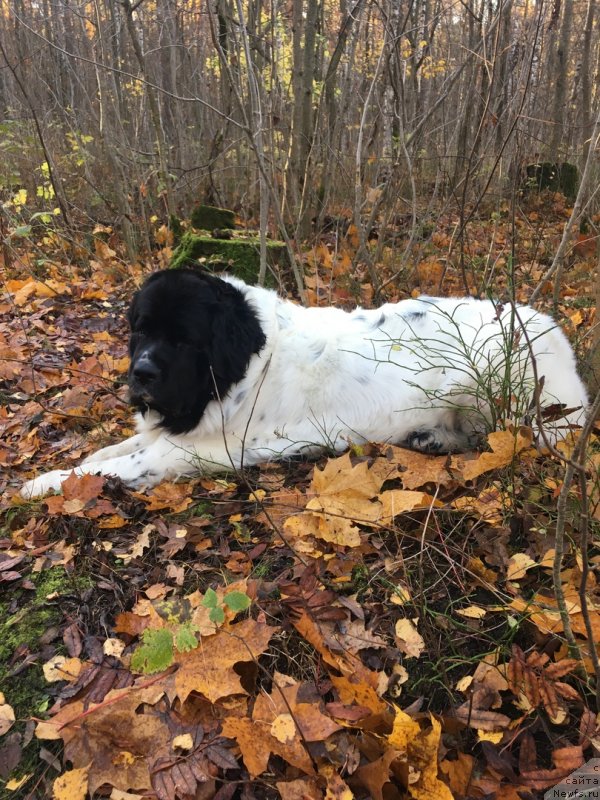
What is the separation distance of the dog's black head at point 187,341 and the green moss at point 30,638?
123 cm

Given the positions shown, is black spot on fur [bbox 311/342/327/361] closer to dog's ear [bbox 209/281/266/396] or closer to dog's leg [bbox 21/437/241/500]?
dog's ear [bbox 209/281/266/396]

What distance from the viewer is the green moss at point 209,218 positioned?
7.41m

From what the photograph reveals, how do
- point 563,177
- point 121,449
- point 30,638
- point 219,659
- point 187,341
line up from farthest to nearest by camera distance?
1. point 563,177
2. point 121,449
3. point 187,341
4. point 30,638
5. point 219,659

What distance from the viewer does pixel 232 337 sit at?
11.7ft

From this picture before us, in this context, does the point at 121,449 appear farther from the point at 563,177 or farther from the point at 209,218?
the point at 563,177

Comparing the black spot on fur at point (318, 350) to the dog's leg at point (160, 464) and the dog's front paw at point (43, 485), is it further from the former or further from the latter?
the dog's front paw at point (43, 485)

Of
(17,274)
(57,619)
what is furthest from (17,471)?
(17,274)

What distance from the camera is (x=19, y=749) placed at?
189 centimetres

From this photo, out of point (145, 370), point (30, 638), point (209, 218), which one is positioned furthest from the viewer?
point (209, 218)

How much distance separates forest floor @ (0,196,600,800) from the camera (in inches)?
69.0

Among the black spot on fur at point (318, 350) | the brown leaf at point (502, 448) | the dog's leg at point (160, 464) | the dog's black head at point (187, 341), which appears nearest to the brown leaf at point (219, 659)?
the brown leaf at point (502, 448)

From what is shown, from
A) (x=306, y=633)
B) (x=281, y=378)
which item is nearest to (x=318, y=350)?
(x=281, y=378)

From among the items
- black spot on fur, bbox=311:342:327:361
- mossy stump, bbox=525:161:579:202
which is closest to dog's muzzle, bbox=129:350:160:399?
black spot on fur, bbox=311:342:327:361

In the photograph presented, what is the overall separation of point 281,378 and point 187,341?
0.65 meters
